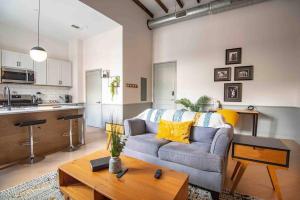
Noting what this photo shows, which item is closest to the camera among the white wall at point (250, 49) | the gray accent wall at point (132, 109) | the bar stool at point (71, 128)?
the bar stool at point (71, 128)

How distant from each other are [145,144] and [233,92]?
3.27m

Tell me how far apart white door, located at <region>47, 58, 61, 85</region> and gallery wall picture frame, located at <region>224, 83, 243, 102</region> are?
5406mm

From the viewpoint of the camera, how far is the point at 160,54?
5.62 meters

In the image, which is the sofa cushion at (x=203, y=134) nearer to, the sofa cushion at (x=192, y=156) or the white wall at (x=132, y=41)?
the sofa cushion at (x=192, y=156)

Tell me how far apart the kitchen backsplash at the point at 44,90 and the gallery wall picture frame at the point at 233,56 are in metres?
5.56

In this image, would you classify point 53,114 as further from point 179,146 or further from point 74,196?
point 179,146

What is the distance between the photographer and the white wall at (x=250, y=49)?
378 centimetres

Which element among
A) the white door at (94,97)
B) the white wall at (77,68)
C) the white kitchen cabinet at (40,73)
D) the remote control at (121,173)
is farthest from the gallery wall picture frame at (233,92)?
the white kitchen cabinet at (40,73)

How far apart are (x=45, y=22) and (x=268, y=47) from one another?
19.7 ft

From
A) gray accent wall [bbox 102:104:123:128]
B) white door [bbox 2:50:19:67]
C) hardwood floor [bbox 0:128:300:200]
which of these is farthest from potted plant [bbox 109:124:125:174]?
white door [bbox 2:50:19:67]

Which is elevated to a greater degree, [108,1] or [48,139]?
[108,1]

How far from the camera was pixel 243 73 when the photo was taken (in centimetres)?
424

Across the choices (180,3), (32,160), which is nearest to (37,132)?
(32,160)

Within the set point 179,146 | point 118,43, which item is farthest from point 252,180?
point 118,43
